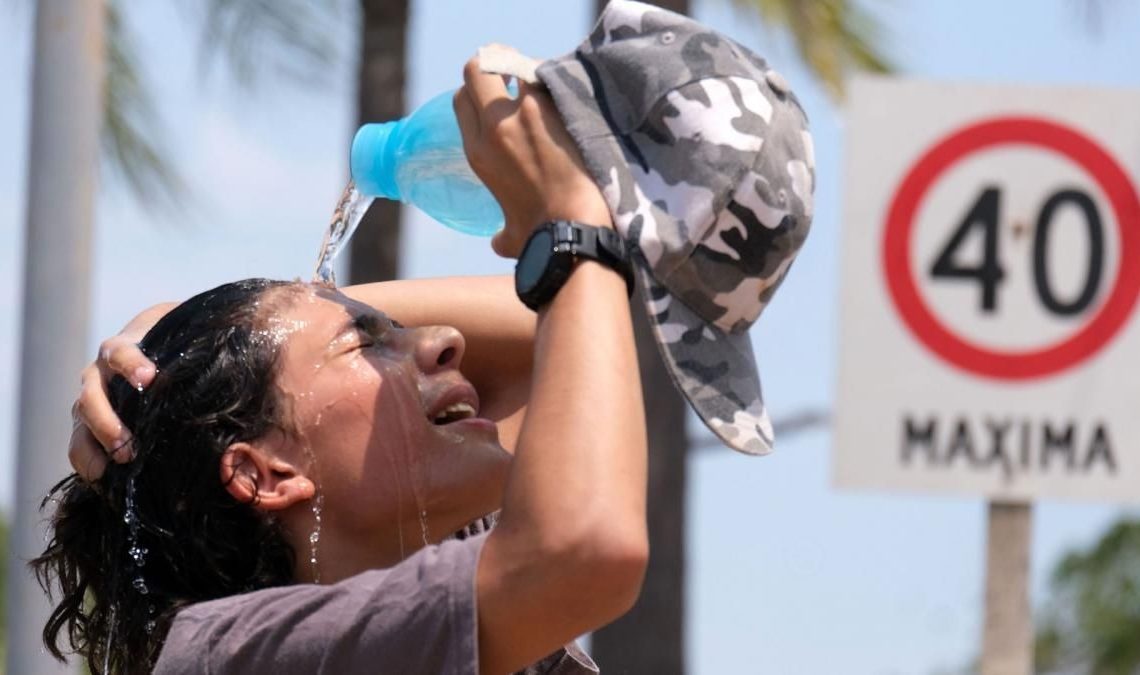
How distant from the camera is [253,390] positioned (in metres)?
2.97

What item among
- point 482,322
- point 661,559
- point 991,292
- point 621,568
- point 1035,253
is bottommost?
point 661,559

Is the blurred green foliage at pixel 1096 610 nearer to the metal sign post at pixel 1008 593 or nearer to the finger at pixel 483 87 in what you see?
the metal sign post at pixel 1008 593

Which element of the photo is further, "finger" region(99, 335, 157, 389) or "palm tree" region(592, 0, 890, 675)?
"palm tree" region(592, 0, 890, 675)

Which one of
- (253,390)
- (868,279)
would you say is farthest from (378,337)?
(868,279)

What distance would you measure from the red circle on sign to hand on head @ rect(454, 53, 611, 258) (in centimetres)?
393

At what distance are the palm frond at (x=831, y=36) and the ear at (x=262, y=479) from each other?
7570 mm

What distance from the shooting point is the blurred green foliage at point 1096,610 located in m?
15.9

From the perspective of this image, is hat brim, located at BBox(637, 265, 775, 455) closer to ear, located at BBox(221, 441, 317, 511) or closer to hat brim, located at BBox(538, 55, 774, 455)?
hat brim, located at BBox(538, 55, 774, 455)

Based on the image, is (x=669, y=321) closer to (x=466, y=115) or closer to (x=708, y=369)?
(x=708, y=369)

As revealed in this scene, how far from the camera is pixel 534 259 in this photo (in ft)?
8.63

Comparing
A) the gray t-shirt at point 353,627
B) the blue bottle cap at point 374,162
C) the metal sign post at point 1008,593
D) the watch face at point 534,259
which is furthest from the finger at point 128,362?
the metal sign post at point 1008,593

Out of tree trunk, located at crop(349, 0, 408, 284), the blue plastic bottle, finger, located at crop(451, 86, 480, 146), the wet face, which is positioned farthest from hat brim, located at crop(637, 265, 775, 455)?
tree trunk, located at crop(349, 0, 408, 284)

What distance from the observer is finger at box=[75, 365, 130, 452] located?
2947mm

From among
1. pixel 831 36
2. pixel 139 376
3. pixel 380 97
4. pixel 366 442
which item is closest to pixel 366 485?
pixel 366 442
